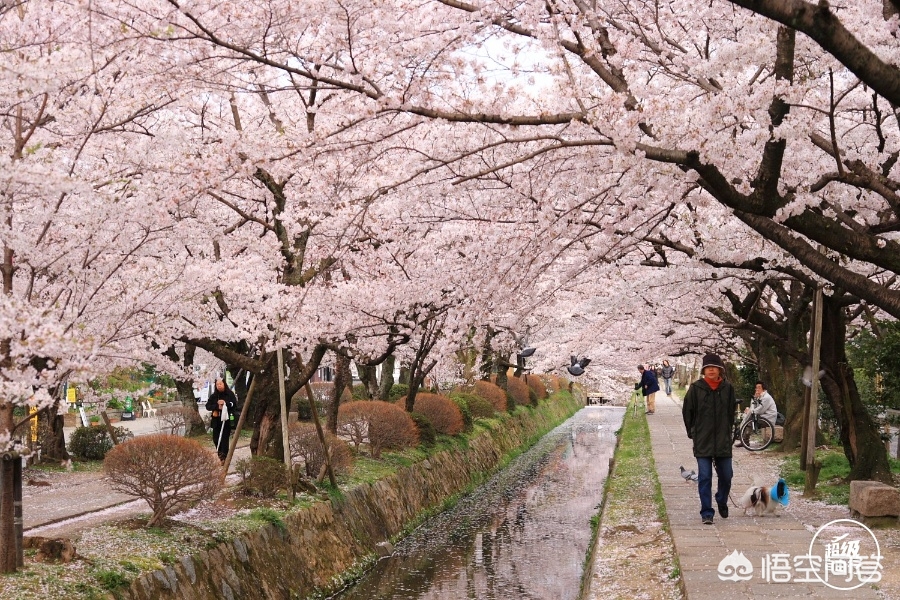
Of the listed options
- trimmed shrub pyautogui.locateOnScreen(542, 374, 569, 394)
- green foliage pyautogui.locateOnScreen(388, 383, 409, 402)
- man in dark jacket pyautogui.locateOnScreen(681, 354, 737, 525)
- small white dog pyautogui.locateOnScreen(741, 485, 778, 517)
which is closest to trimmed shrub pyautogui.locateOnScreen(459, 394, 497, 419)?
green foliage pyautogui.locateOnScreen(388, 383, 409, 402)

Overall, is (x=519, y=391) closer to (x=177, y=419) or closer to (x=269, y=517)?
(x=177, y=419)

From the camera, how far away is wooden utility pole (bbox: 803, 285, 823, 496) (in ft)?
36.6

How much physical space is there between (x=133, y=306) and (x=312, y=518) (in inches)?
189

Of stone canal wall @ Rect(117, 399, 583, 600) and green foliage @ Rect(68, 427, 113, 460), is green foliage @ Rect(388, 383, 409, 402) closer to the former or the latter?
stone canal wall @ Rect(117, 399, 583, 600)

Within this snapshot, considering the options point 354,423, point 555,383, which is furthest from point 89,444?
point 555,383

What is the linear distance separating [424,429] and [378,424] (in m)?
2.45

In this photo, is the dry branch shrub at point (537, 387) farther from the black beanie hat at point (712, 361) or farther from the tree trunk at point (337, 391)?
the black beanie hat at point (712, 361)

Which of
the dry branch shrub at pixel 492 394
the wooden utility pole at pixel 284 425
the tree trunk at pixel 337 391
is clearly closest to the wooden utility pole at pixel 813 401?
the wooden utility pole at pixel 284 425

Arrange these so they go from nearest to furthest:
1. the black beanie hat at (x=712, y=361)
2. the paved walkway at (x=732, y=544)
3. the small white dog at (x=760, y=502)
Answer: the paved walkway at (x=732, y=544) → the black beanie hat at (x=712, y=361) → the small white dog at (x=760, y=502)

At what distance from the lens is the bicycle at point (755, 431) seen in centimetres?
1928

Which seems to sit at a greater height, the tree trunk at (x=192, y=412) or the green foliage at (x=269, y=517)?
the tree trunk at (x=192, y=412)

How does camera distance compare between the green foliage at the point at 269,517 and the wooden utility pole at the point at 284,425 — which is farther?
the wooden utility pole at the point at 284,425

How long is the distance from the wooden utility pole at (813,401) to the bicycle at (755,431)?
733cm

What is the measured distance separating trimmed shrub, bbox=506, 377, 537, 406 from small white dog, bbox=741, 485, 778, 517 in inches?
865
